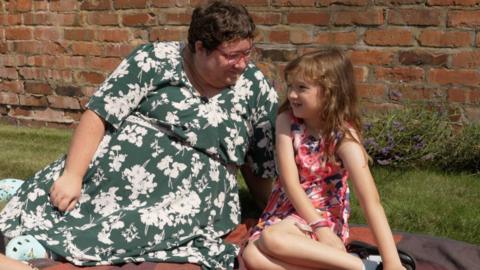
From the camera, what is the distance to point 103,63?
6.30 metres

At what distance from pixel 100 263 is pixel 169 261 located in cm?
30

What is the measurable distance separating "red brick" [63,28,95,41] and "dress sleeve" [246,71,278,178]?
11.3 feet

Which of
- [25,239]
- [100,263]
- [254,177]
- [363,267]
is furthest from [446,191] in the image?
[25,239]

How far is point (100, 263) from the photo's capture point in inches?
111

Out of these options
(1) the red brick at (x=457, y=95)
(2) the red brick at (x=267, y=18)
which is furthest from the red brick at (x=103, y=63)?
(1) the red brick at (x=457, y=95)

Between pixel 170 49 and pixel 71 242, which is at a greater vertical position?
pixel 170 49

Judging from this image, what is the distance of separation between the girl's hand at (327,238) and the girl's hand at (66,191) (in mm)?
1122

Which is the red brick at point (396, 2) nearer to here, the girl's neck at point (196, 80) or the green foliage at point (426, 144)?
the green foliage at point (426, 144)

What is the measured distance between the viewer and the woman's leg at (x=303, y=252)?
8.55ft

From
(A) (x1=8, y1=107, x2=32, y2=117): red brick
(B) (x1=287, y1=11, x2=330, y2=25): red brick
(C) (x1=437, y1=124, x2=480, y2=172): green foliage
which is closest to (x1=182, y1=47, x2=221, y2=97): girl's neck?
(C) (x1=437, y1=124, x2=480, y2=172): green foliage

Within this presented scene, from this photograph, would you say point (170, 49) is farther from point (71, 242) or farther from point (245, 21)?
point (71, 242)

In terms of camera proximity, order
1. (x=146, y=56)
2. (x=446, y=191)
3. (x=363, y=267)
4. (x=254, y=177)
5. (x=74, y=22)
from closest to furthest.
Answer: (x=363, y=267) < (x=146, y=56) < (x=254, y=177) < (x=446, y=191) < (x=74, y=22)

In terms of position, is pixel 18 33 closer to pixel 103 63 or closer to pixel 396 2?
pixel 103 63

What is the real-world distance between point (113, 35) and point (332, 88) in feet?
12.6
